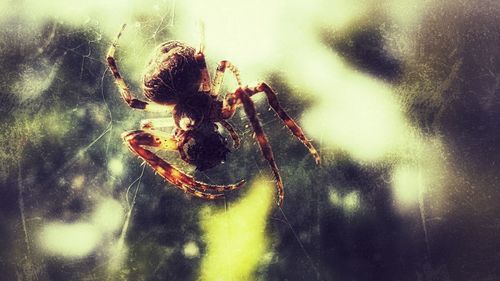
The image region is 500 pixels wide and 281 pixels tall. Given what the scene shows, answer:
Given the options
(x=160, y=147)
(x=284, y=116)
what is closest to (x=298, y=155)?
(x=284, y=116)

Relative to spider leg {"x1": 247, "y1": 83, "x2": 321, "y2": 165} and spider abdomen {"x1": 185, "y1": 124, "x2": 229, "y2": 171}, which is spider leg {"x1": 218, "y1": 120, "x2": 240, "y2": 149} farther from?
spider leg {"x1": 247, "y1": 83, "x2": 321, "y2": 165}

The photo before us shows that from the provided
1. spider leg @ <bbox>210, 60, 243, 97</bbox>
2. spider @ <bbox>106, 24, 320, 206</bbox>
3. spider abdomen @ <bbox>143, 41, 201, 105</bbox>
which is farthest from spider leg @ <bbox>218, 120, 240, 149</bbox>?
spider abdomen @ <bbox>143, 41, 201, 105</bbox>

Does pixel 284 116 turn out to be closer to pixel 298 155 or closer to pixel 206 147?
pixel 298 155

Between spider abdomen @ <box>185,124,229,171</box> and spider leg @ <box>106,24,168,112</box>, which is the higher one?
spider leg @ <box>106,24,168,112</box>

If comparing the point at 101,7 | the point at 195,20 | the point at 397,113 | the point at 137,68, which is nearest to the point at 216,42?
the point at 195,20

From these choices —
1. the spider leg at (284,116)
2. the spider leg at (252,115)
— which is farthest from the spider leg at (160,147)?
the spider leg at (284,116)

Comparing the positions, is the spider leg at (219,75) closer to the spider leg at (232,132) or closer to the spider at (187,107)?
the spider at (187,107)

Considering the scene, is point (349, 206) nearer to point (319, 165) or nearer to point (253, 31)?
point (319, 165)
